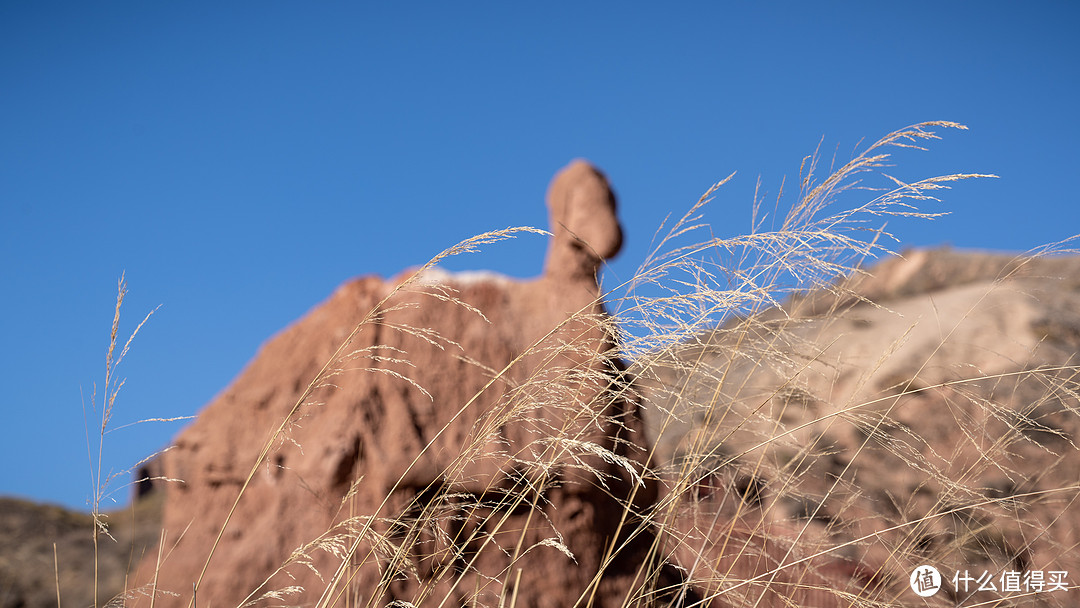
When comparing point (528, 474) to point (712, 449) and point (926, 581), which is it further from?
point (926, 581)

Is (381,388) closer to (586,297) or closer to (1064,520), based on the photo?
(586,297)

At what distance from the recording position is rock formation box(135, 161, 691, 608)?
2566 millimetres

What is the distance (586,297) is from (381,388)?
957mm

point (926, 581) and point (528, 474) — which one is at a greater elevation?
point (528, 474)

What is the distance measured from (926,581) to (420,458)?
1.92m

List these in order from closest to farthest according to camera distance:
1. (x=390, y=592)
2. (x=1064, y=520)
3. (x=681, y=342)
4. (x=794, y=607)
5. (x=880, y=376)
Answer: (x=681, y=342) → (x=794, y=607) → (x=390, y=592) → (x=1064, y=520) → (x=880, y=376)

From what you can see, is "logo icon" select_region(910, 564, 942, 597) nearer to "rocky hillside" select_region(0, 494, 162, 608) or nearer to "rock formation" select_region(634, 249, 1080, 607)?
"rock formation" select_region(634, 249, 1080, 607)

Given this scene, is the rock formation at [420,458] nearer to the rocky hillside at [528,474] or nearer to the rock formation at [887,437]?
the rocky hillside at [528,474]

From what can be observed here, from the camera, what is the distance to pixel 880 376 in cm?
771

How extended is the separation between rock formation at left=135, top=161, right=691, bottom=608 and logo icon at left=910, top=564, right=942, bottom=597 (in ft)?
3.00

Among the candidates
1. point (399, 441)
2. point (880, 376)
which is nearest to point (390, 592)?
point (399, 441)

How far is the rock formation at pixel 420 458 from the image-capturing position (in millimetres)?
2566

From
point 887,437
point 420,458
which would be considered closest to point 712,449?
point 887,437

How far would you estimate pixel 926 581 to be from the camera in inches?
105
